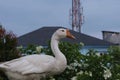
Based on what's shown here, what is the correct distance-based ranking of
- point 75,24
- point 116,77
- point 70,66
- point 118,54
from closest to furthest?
point 116,77 → point 70,66 → point 118,54 → point 75,24

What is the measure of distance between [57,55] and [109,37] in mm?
26637

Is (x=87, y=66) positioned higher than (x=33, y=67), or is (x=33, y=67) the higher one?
(x=33, y=67)

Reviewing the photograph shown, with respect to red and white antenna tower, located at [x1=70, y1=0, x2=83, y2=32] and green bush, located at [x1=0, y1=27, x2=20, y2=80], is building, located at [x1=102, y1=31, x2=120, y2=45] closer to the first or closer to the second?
red and white antenna tower, located at [x1=70, y1=0, x2=83, y2=32]

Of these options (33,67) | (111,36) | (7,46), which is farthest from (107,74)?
(111,36)

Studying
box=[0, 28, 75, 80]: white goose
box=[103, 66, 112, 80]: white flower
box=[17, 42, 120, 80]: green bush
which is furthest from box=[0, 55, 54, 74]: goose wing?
box=[103, 66, 112, 80]: white flower

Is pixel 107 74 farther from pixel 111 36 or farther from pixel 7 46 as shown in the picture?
pixel 111 36

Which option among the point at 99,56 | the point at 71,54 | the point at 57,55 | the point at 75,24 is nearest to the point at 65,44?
the point at 71,54

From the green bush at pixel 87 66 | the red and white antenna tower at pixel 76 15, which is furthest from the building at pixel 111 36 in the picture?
the green bush at pixel 87 66

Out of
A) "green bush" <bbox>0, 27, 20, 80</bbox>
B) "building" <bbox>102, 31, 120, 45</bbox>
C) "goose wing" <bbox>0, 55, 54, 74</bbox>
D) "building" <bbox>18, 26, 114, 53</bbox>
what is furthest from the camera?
"building" <bbox>102, 31, 120, 45</bbox>

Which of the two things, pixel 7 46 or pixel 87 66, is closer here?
pixel 87 66

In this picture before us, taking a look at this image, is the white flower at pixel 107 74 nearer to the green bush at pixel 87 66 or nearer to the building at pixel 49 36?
the green bush at pixel 87 66

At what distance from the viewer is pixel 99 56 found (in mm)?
7762

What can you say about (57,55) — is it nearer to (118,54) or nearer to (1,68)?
(1,68)

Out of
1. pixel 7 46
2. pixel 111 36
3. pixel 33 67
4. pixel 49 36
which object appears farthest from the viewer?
pixel 111 36
